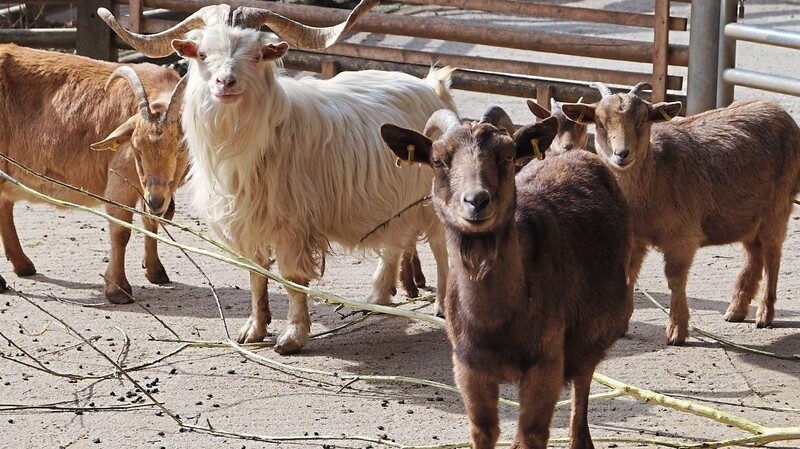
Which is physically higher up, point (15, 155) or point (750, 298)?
point (15, 155)

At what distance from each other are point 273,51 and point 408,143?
2025mm

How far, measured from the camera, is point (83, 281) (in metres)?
8.51

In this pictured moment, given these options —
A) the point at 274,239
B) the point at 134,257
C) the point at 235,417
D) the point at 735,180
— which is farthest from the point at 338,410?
the point at 134,257

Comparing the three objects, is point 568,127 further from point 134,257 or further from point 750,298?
point 134,257

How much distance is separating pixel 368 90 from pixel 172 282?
211cm

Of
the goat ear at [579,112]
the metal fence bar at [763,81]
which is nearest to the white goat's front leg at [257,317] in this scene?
the goat ear at [579,112]

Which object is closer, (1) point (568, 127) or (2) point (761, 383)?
(2) point (761, 383)

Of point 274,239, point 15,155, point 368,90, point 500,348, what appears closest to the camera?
point 500,348

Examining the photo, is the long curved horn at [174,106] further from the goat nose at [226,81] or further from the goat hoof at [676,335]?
the goat hoof at [676,335]

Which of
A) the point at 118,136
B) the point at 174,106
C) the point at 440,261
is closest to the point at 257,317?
the point at 440,261

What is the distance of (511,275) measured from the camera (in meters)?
4.73

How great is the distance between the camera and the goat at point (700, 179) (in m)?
6.89

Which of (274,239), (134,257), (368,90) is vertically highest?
(368,90)

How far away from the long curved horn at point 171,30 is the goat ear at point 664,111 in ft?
8.03
